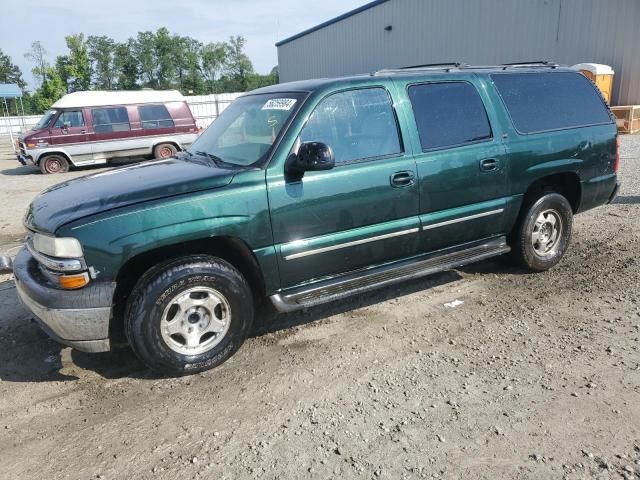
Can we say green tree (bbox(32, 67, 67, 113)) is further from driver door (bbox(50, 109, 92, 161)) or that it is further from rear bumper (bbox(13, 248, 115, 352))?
rear bumper (bbox(13, 248, 115, 352))

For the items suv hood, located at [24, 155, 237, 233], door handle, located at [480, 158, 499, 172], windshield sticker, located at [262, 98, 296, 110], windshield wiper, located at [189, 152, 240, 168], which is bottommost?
door handle, located at [480, 158, 499, 172]

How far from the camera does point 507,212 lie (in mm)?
4570

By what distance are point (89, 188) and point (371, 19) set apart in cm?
2725

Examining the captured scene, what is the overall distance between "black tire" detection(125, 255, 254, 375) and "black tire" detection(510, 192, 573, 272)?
2.76 meters

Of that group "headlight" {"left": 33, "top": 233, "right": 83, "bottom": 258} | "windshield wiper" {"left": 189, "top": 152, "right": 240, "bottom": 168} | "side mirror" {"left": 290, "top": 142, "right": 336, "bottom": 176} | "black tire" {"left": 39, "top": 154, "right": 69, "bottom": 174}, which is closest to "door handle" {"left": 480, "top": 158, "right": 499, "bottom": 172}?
"side mirror" {"left": 290, "top": 142, "right": 336, "bottom": 176}

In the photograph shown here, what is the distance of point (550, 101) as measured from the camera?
4.82 m

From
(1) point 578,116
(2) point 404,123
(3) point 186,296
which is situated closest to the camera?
(3) point 186,296

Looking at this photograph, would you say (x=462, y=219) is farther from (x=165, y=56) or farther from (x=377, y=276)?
(x=165, y=56)

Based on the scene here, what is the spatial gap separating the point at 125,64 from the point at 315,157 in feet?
310

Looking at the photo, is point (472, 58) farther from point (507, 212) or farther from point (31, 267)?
point (31, 267)

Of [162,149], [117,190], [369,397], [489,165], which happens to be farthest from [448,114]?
[162,149]

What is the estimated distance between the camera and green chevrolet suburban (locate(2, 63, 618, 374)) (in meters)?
3.13

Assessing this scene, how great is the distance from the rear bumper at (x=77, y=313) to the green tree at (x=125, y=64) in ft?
299

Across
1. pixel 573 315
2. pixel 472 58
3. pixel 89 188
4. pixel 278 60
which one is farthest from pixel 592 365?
pixel 278 60
